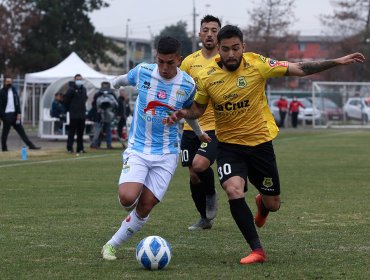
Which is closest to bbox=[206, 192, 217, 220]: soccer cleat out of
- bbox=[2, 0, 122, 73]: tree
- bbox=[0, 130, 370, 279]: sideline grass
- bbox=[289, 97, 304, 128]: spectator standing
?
bbox=[0, 130, 370, 279]: sideline grass

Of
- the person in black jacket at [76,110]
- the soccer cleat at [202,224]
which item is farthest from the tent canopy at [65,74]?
the soccer cleat at [202,224]

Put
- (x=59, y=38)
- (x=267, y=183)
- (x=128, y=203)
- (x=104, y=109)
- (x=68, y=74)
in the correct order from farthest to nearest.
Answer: (x=59, y=38)
(x=68, y=74)
(x=104, y=109)
(x=267, y=183)
(x=128, y=203)

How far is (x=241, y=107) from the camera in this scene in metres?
8.31

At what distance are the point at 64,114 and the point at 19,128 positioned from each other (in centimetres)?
747

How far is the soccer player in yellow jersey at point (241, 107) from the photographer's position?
318 inches

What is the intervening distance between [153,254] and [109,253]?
666 millimetres

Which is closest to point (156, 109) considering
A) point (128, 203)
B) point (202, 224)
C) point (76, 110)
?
point (128, 203)

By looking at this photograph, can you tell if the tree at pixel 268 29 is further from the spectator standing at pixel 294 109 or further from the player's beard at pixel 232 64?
the player's beard at pixel 232 64

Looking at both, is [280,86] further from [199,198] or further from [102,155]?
[199,198]

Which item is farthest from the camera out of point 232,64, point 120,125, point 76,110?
point 120,125

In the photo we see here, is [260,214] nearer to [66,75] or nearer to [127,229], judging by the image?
[127,229]

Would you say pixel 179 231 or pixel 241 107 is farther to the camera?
pixel 179 231

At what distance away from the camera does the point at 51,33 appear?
6612 cm

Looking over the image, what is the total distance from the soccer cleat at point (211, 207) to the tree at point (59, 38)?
53.7 meters
